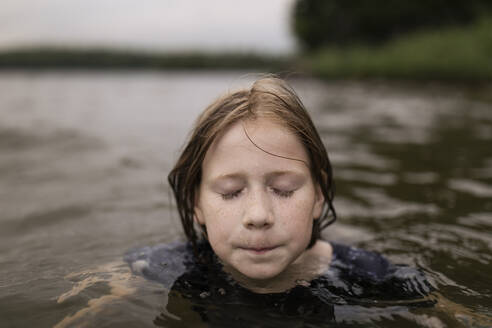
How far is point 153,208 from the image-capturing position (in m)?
4.43

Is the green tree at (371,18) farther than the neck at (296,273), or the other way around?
the green tree at (371,18)

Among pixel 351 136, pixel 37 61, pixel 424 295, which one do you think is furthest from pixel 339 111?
pixel 37 61

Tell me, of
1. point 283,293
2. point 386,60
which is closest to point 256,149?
point 283,293

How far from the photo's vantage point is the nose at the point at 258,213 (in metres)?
2.00

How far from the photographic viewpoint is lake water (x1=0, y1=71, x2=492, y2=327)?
7.64 ft

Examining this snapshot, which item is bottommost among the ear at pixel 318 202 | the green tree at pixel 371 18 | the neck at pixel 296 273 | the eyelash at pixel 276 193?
the neck at pixel 296 273

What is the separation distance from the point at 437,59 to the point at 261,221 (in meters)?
17.6

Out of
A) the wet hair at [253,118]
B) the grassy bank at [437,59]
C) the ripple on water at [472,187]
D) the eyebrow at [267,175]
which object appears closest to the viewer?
the eyebrow at [267,175]

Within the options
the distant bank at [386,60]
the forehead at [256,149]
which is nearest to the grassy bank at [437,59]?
the distant bank at [386,60]

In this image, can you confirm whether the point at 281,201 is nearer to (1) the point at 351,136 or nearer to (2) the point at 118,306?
(2) the point at 118,306

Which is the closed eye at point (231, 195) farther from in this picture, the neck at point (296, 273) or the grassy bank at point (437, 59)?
the grassy bank at point (437, 59)

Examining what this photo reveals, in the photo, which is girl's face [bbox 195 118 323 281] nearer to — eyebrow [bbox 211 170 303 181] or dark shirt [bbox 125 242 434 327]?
eyebrow [bbox 211 170 303 181]

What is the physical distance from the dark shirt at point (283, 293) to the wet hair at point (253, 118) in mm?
371

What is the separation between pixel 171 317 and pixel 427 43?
2003 cm
